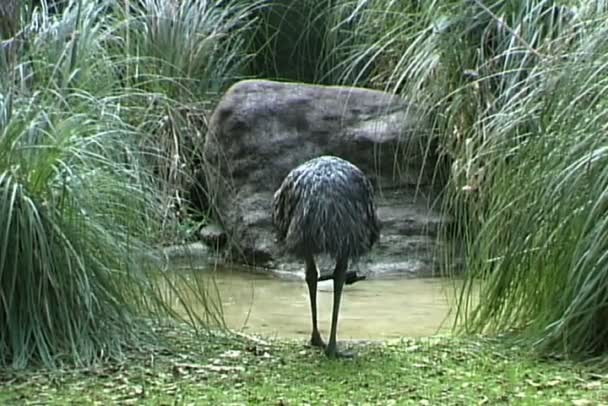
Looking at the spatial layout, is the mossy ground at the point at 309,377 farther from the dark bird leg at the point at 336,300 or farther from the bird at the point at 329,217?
the bird at the point at 329,217

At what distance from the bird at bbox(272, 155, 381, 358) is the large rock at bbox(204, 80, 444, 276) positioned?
109 inches

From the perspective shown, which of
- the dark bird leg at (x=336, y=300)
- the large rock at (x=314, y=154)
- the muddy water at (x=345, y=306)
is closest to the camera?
the dark bird leg at (x=336, y=300)

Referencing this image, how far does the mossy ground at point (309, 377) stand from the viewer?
358 centimetres

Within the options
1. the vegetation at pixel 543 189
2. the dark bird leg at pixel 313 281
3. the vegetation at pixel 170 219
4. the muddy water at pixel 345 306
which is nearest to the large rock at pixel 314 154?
the muddy water at pixel 345 306

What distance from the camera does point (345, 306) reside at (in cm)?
582

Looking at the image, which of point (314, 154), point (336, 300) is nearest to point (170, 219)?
point (336, 300)

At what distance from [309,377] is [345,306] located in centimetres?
194

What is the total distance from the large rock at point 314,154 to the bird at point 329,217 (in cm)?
278

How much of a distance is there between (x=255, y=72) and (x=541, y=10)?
379 cm

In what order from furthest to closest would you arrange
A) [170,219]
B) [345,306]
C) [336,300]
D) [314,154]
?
[314,154] < [345,306] < [170,219] < [336,300]

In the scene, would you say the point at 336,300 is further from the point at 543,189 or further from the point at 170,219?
the point at 170,219

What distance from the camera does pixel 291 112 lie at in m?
7.61

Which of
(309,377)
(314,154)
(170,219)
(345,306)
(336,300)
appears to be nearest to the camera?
(309,377)

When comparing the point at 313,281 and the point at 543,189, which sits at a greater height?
the point at 543,189
